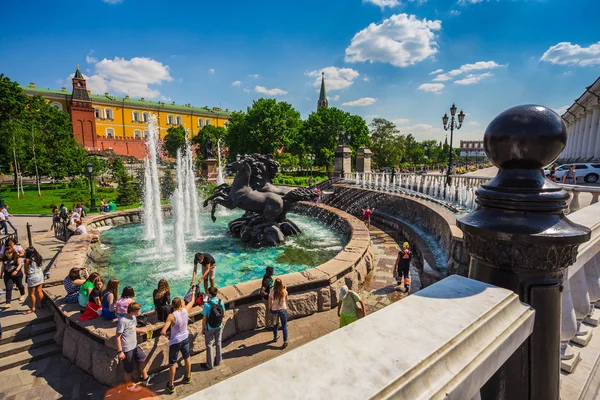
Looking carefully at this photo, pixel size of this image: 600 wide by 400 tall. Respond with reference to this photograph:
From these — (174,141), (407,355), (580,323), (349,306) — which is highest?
(174,141)

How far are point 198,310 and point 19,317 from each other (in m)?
3.71

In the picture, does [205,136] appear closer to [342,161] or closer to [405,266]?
[342,161]

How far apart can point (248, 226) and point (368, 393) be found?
35.6 ft

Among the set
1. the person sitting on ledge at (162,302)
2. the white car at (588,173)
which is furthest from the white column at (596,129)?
the person sitting on ledge at (162,302)

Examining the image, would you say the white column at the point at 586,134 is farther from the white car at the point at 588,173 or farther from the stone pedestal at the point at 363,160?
the stone pedestal at the point at 363,160

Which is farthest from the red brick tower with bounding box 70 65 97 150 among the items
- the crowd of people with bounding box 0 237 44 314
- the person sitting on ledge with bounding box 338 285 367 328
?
the person sitting on ledge with bounding box 338 285 367 328

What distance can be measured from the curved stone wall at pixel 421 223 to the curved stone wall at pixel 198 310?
1.94m

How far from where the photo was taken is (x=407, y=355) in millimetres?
1016

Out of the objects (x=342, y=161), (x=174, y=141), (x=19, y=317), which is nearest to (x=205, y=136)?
(x=174, y=141)

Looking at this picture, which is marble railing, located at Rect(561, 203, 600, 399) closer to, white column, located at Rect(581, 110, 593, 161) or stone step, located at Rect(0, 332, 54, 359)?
stone step, located at Rect(0, 332, 54, 359)

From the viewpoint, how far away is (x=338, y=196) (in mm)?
21078

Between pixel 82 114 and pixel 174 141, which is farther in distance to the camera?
pixel 82 114

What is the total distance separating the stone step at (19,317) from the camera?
229 inches

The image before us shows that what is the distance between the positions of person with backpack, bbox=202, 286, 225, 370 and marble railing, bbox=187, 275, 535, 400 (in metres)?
4.07
